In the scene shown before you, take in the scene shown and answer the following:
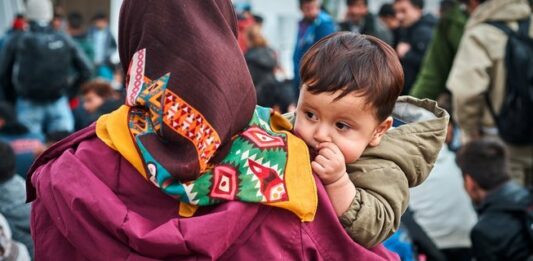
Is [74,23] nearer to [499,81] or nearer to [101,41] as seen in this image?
[101,41]

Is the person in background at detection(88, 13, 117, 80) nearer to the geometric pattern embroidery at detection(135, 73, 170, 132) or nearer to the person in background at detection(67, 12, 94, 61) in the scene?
the person in background at detection(67, 12, 94, 61)

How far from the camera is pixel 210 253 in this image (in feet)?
6.48

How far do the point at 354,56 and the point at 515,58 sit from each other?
12.2 ft

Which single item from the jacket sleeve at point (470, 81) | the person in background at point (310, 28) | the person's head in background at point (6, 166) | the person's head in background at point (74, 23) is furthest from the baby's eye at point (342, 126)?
the person's head in background at point (74, 23)

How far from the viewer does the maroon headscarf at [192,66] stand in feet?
6.42

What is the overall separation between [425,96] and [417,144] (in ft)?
14.4

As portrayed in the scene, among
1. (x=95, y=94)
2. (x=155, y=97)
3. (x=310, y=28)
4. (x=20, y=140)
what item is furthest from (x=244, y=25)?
(x=155, y=97)

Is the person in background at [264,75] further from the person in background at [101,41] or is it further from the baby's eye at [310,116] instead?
the person in background at [101,41]

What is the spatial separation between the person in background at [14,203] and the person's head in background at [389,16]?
539 centimetres

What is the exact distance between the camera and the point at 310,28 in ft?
22.3

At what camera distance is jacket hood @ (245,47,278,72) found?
7957 mm

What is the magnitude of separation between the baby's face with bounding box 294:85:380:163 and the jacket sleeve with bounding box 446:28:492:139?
12.4 feet

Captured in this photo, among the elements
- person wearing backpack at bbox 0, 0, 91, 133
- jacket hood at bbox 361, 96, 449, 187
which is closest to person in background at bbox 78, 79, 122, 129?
person wearing backpack at bbox 0, 0, 91, 133

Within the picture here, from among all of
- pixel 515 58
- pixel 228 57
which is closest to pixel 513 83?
pixel 515 58
